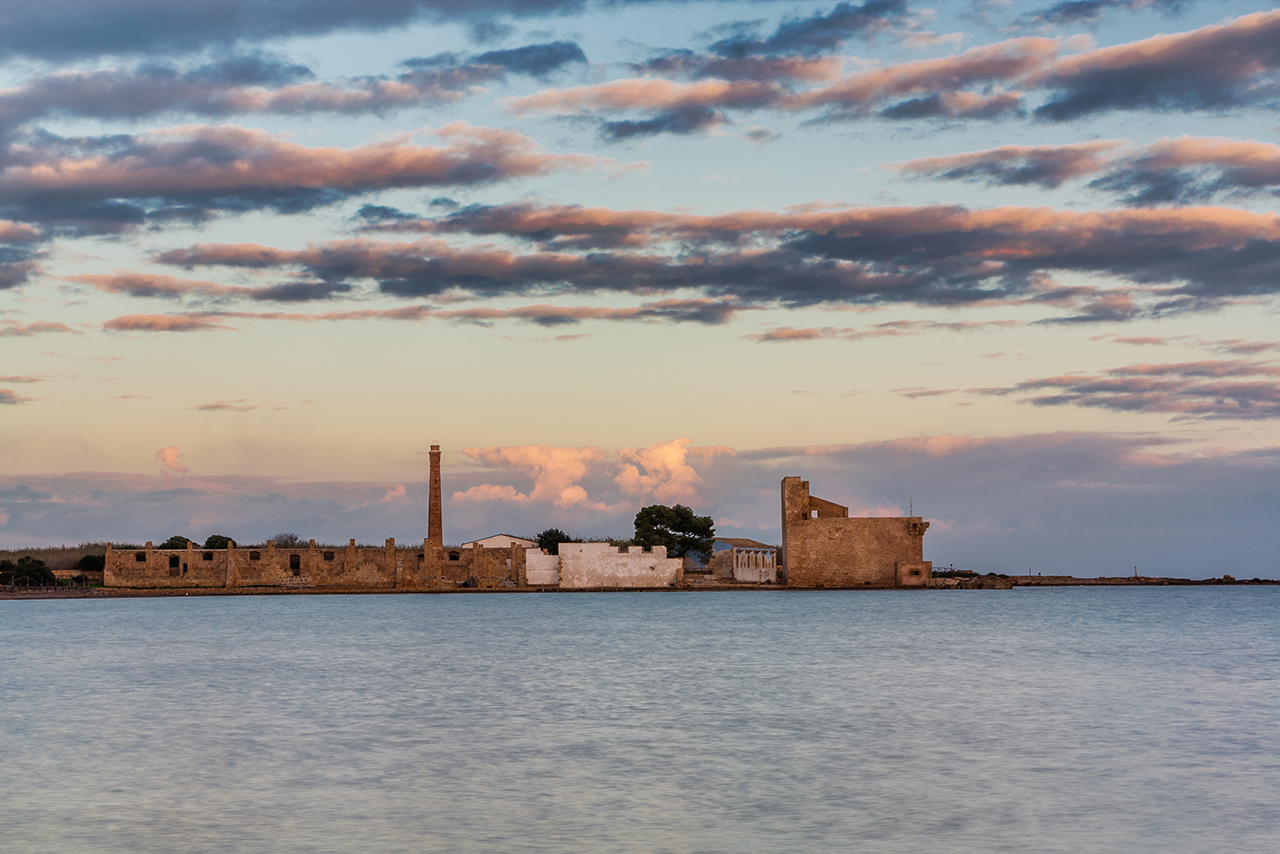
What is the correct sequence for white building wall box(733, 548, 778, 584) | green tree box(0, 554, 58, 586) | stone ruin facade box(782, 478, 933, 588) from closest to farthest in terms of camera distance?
stone ruin facade box(782, 478, 933, 588), green tree box(0, 554, 58, 586), white building wall box(733, 548, 778, 584)

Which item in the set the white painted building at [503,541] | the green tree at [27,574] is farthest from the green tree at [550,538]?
the green tree at [27,574]

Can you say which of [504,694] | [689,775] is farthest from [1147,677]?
[689,775]

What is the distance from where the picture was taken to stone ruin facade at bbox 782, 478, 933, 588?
76188mm

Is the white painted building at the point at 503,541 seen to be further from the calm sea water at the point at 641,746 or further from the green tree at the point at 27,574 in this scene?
the calm sea water at the point at 641,746

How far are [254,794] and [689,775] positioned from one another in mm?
5101

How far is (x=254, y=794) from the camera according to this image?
530 inches

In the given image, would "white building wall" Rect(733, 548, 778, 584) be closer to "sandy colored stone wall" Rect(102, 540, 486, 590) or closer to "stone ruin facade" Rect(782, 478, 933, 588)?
"stone ruin facade" Rect(782, 478, 933, 588)

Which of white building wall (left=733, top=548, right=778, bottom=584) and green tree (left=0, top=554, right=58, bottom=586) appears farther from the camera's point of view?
white building wall (left=733, top=548, right=778, bottom=584)

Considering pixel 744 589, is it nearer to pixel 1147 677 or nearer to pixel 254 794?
pixel 1147 677

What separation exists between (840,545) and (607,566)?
49.5ft

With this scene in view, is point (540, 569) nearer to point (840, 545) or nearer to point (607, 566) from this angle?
point (607, 566)

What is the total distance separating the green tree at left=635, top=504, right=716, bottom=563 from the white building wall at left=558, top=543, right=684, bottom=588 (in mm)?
7176

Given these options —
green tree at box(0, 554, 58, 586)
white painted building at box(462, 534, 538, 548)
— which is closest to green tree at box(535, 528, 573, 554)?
white painted building at box(462, 534, 538, 548)

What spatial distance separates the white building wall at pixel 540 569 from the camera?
7875cm
